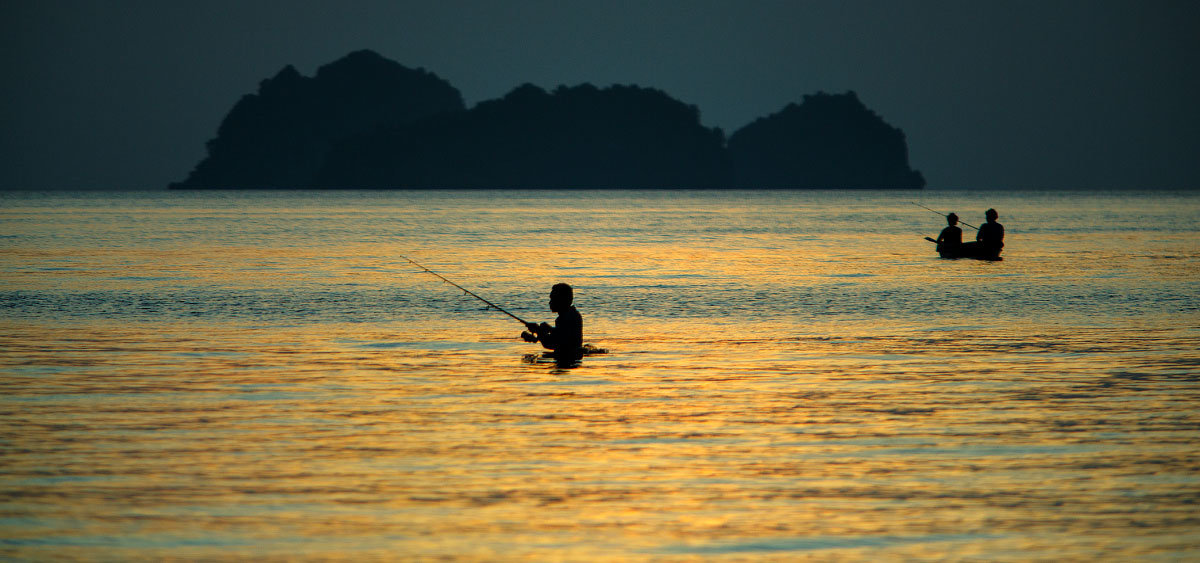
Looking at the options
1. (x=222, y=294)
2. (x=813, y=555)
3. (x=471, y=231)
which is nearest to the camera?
(x=813, y=555)

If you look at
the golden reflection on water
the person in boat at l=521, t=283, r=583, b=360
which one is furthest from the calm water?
the person in boat at l=521, t=283, r=583, b=360

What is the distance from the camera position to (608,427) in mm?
11773

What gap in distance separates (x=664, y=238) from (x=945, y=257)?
2599 cm

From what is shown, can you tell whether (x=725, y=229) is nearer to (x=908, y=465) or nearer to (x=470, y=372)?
(x=470, y=372)

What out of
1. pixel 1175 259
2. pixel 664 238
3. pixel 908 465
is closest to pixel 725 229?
pixel 664 238

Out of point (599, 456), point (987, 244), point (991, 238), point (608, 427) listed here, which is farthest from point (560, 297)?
point (987, 244)

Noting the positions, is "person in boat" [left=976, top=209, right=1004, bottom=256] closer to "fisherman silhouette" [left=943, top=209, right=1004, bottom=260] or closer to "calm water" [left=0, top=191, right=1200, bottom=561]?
"fisherman silhouette" [left=943, top=209, right=1004, bottom=260]

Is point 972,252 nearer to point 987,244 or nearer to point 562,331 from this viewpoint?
point 987,244

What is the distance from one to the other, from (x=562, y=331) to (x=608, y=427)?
4.62 m

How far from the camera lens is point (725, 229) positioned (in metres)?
78.4

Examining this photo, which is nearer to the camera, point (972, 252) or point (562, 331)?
point (562, 331)

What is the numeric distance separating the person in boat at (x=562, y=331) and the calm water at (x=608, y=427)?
2.06ft

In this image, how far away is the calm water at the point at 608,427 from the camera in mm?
8156

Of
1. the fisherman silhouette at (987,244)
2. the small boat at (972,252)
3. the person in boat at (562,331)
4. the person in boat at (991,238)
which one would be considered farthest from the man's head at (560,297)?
the small boat at (972,252)
